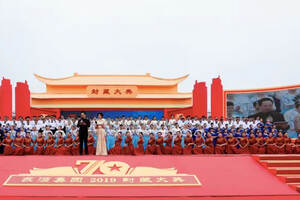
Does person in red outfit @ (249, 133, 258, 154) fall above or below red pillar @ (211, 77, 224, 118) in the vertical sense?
below

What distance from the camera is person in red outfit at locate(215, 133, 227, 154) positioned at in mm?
10414

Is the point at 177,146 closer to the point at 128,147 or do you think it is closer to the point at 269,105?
the point at 128,147

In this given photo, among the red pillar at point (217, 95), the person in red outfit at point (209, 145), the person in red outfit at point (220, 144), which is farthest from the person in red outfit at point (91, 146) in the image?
the red pillar at point (217, 95)

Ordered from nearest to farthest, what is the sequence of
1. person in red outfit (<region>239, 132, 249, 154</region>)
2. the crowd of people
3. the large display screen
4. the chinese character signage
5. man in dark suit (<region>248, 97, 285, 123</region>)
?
the crowd of people
person in red outfit (<region>239, 132, 249, 154</region>)
the large display screen
man in dark suit (<region>248, 97, 285, 123</region>)
the chinese character signage

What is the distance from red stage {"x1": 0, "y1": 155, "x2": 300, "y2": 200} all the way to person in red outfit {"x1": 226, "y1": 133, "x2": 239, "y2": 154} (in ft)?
6.67

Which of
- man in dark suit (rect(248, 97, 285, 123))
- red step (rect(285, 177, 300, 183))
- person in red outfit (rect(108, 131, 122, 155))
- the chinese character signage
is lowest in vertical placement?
red step (rect(285, 177, 300, 183))

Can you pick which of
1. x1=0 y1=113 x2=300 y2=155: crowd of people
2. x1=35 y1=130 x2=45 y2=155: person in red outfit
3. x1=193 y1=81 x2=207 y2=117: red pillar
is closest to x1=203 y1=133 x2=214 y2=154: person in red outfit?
x1=0 y1=113 x2=300 y2=155: crowd of people

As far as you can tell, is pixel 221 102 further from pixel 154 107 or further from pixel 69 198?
pixel 69 198

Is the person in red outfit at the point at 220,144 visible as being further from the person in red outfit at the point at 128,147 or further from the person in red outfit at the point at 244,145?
the person in red outfit at the point at 128,147

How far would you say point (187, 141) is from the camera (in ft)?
34.4

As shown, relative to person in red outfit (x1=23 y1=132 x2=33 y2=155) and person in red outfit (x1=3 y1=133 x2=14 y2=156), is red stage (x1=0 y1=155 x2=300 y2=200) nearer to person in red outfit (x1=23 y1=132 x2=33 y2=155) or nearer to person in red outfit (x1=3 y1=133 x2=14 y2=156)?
person in red outfit (x1=23 y1=132 x2=33 y2=155)

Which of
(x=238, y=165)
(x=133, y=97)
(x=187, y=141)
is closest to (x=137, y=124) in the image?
(x=187, y=141)

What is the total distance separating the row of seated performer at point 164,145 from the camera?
10133mm

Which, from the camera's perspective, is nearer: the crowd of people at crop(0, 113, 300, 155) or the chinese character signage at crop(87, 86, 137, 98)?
the crowd of people at crop(0, 113, 300, 155)
